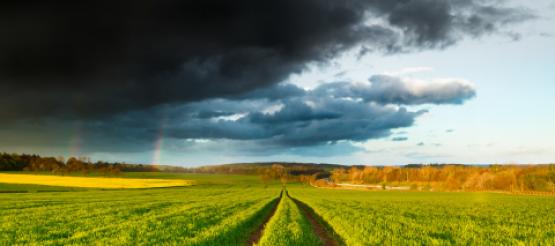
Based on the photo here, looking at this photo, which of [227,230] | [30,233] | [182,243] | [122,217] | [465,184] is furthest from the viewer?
[465,184]

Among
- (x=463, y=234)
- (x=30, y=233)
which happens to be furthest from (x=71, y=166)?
(x=463, y=234)

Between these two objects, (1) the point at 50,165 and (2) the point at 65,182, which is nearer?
(2) the point at 65,182

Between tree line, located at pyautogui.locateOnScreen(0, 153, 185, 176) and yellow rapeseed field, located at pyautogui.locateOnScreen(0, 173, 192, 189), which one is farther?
tree line, located at pyautogui.locateOnScreen(0, 153, 185, 176)

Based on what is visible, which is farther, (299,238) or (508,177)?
(508,177)

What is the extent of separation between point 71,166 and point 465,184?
18090cm

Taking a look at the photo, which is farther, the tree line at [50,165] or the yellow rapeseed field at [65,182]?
the tree line at [50,165]

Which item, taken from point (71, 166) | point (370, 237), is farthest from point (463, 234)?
point (71, 166)

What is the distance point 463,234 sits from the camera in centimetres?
1722

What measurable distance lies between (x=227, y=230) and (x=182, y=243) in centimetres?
478

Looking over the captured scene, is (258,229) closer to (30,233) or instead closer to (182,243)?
(182,243)

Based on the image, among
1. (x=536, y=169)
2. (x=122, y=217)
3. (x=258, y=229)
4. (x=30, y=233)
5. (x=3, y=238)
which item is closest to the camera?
(x=3, y=238)

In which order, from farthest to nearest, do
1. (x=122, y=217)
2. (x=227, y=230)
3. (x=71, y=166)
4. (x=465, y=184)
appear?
(x=71, y=166), (x=465, y=184), (x=122, y=217), (x=227, y=230)

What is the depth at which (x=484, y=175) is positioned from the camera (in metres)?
115

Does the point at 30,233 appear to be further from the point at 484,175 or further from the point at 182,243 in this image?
the point at 484,175
